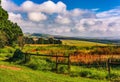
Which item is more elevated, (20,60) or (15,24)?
(15,24)

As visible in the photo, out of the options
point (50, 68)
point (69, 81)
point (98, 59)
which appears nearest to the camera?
point (69, 81)

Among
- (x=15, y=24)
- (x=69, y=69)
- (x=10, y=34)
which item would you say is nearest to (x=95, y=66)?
(x=69, y=69)

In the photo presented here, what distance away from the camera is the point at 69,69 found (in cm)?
3131

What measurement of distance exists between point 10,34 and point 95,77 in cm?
7414

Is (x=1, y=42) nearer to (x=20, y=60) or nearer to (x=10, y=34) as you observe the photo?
(x=10, y=34)

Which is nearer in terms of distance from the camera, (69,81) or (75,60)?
(69,81)

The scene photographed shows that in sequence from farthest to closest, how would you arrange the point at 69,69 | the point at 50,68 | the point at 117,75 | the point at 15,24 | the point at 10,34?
the point at 15,24 < the point at 10,34 < the point at 50,68 < the point at 69,69 < the point at 117,75

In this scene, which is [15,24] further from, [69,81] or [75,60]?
[69,81]

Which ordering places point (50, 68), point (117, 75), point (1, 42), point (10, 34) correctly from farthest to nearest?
point (10, 34)
point (1, 42)
point (50, 68)
point (117, 75)

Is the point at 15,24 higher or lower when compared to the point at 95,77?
higher

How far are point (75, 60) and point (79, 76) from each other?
35.3 ft

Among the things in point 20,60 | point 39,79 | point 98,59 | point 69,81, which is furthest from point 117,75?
point 20,60

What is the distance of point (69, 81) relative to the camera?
25000 mm

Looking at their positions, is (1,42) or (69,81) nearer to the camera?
(69,81)
